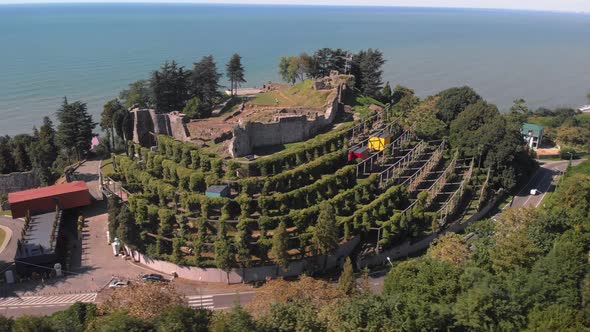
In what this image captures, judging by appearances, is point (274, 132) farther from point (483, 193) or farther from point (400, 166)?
point (483, 193)

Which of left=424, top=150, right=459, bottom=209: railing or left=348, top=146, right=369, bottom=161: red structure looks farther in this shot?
left=348, top=146, right=369, bottom=161: red structure

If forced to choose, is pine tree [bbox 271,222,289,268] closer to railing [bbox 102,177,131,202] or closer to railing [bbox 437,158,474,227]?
railing [bbox 102,177,131,202]

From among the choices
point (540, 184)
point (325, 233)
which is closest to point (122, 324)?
point (325, 233)

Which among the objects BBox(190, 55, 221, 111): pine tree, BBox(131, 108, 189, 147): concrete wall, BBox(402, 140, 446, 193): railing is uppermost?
BBox(190, 55, 221, 111): pine tree

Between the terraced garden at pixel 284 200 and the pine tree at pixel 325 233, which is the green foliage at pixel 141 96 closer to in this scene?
the terraced garden at pixel 284 200

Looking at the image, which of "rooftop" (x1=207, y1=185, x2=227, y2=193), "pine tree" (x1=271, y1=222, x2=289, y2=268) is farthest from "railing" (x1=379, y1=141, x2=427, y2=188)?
"rooftop" (x1=207, y1=185, x2=227, y2=193)

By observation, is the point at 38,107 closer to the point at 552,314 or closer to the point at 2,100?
the point at 2,100
